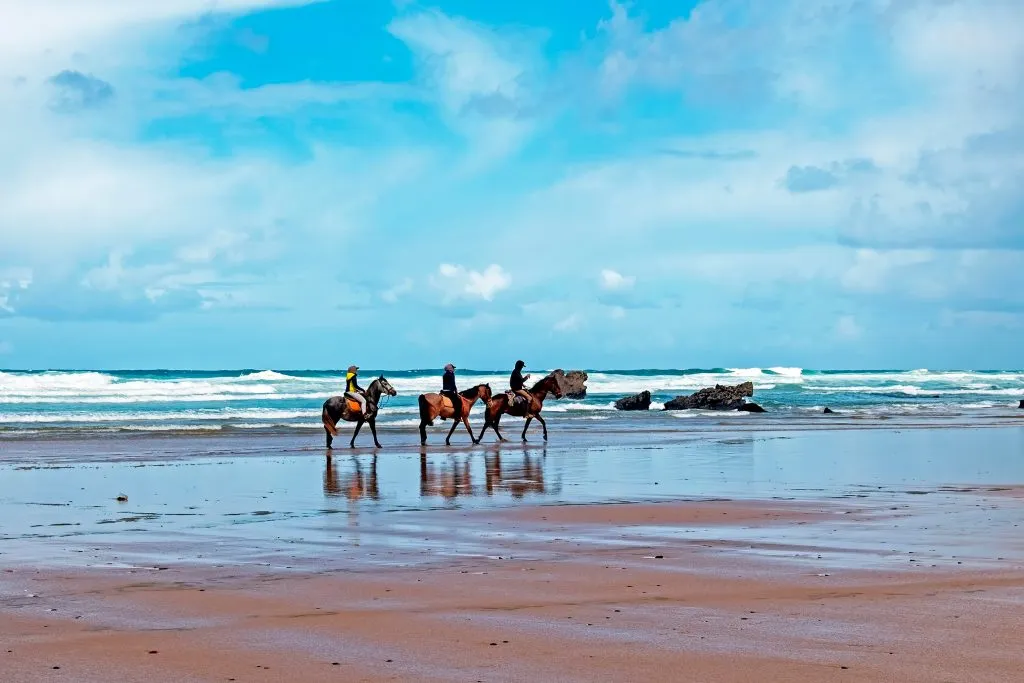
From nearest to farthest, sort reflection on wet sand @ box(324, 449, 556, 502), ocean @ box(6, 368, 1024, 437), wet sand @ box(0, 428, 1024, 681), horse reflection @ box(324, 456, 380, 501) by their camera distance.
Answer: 1. wet sand @ box(0, 428, 1024, 681)
2. horse reflection @ box(324, 456, 380, 501)
3. reflection on wet sand @ box(324, 449, 556, 502)
4. ocean @ box(6, 368, 1024, 437)

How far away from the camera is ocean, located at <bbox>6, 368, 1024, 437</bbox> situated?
40969 mm

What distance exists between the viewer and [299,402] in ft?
195

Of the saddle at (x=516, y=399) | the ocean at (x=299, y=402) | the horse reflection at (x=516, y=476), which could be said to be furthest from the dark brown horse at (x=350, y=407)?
the ocean at (x=299, y=402)

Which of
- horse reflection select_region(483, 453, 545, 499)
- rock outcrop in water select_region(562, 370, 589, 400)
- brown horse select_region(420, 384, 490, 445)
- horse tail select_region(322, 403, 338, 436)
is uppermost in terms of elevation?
rock outcrop in water select_region(562, 370, 589, 400)

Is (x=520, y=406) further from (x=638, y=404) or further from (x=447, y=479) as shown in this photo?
(x=638, y=404)

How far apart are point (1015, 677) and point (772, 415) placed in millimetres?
41219

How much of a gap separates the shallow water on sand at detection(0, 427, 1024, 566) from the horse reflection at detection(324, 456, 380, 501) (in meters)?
0.05

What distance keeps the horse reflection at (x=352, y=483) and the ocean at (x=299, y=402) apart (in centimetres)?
1560

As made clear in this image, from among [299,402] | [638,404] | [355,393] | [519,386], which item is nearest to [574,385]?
[638,404]

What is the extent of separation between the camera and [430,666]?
646 centimetres

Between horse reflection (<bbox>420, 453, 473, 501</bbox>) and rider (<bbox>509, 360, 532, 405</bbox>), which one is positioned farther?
rider (<bbox>509, 360, 532, 405</bbox>)

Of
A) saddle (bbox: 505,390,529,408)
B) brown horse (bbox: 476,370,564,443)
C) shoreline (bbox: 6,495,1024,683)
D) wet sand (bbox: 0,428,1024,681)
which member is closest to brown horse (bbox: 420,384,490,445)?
brown horse (bbox: 476,370,564,443)

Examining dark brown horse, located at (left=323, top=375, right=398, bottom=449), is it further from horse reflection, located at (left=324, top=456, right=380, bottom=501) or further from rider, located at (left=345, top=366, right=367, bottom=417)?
horse reflection, located at (left=324, top=456, right=380, bottom=501)

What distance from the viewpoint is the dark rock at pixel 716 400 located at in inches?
2030
